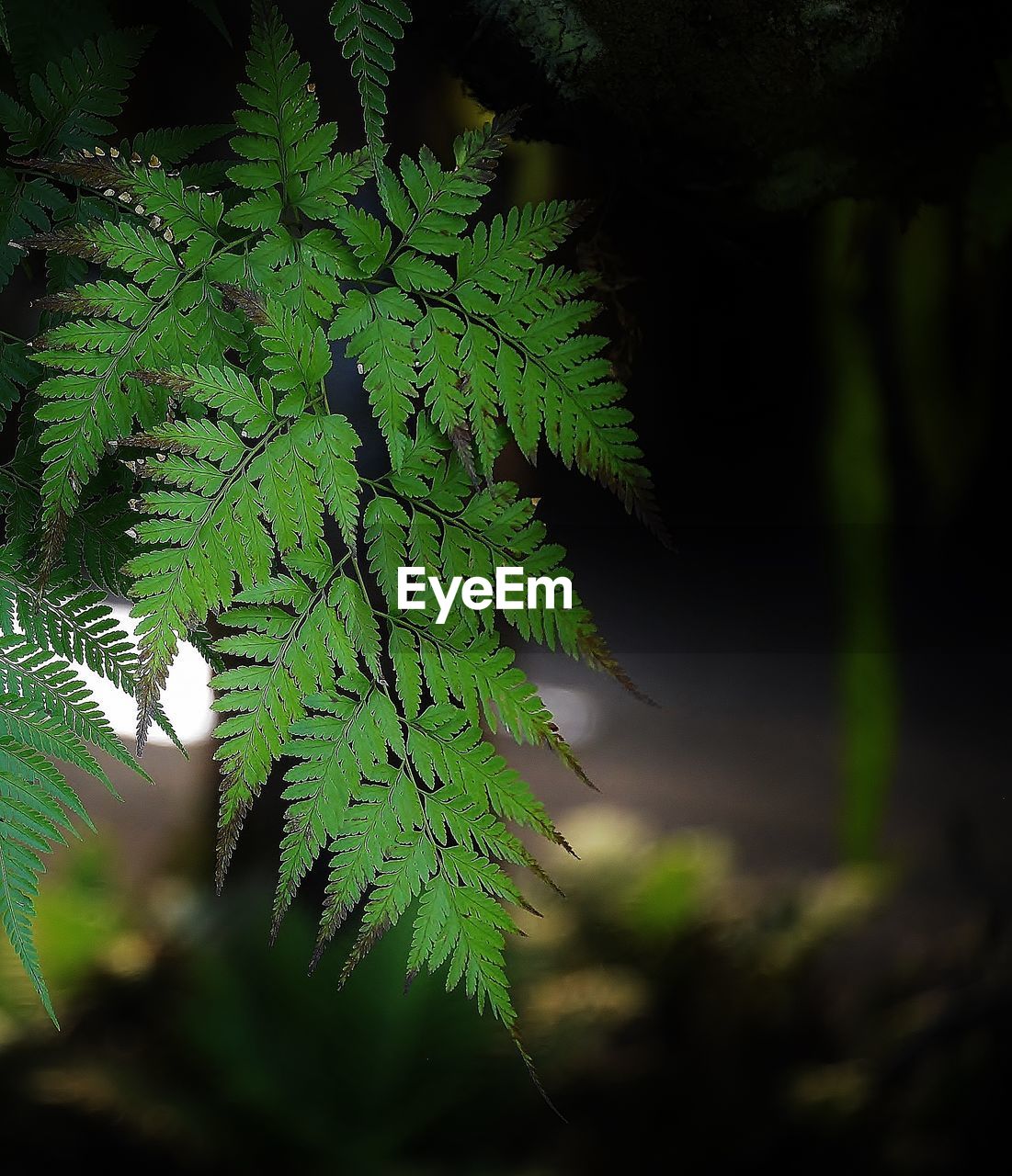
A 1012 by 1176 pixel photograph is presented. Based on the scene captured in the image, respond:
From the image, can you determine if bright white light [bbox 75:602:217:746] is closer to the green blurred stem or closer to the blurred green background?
the blurred green background

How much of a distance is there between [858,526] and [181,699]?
584 mm

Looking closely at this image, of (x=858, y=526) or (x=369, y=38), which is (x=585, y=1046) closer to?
(x=858, y=526)

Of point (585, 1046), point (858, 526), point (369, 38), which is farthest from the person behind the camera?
point (585, 1046)

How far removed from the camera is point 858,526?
0.71 metres

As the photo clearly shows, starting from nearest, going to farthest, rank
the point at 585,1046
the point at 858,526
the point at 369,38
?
the point at 369,38, the point at 858,526, the point at 585,1046

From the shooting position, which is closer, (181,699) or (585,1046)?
(181,699)

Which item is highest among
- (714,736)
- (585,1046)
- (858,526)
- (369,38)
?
(369,38)

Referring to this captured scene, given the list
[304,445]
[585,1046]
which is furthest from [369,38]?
[585,1046]

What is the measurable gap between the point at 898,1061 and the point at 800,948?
15 centimetres

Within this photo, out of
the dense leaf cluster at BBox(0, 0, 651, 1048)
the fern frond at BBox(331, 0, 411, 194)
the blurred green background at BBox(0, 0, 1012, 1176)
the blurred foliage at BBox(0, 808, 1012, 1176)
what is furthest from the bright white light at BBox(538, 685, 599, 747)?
the fern frond at BBox(331, 0, 411, 194)

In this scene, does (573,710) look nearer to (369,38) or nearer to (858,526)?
(858,526)

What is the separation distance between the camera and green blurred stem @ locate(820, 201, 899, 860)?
65cm

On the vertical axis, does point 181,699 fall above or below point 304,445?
below

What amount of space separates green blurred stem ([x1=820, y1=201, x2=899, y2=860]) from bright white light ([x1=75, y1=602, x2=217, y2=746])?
54 centimetres
